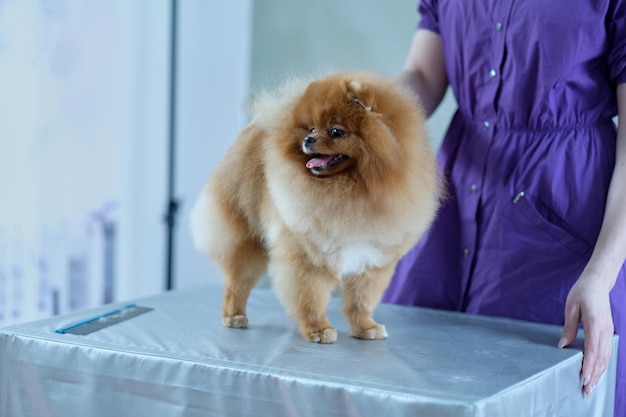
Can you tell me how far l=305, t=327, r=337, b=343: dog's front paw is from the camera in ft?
3.43

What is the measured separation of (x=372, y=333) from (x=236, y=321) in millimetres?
220

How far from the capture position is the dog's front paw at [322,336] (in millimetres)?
1045

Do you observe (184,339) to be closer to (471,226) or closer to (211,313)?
(211,313)

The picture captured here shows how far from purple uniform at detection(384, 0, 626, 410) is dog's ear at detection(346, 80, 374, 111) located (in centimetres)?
40

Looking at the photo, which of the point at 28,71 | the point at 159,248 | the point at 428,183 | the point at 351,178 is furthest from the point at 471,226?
the point at 159,248

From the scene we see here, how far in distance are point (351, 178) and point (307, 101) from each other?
0.12 m

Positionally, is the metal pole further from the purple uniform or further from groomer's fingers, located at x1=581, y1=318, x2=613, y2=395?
groomer's fingers, located at x1=581, y1=318, x2=613, y2=395

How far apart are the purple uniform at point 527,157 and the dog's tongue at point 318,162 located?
1.45 feet

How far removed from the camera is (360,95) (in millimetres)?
973

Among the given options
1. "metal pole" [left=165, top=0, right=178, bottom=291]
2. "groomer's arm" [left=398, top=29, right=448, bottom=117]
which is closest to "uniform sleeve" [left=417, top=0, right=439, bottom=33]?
"groomer's arm" [left=398, top=29, right=448, bottom=117]

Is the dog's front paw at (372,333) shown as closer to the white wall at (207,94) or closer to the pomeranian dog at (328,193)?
the pomeranian dog at (328,193)

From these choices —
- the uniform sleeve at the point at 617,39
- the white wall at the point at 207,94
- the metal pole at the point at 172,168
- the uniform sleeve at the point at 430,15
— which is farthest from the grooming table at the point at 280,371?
the white wall at the point at 207,94

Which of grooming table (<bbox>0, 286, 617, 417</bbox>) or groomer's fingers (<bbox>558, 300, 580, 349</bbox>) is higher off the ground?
groomer's fingers (<bbox>558, 300, 580, 349</bbox>)

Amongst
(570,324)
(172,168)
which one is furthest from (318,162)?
(172,168)
